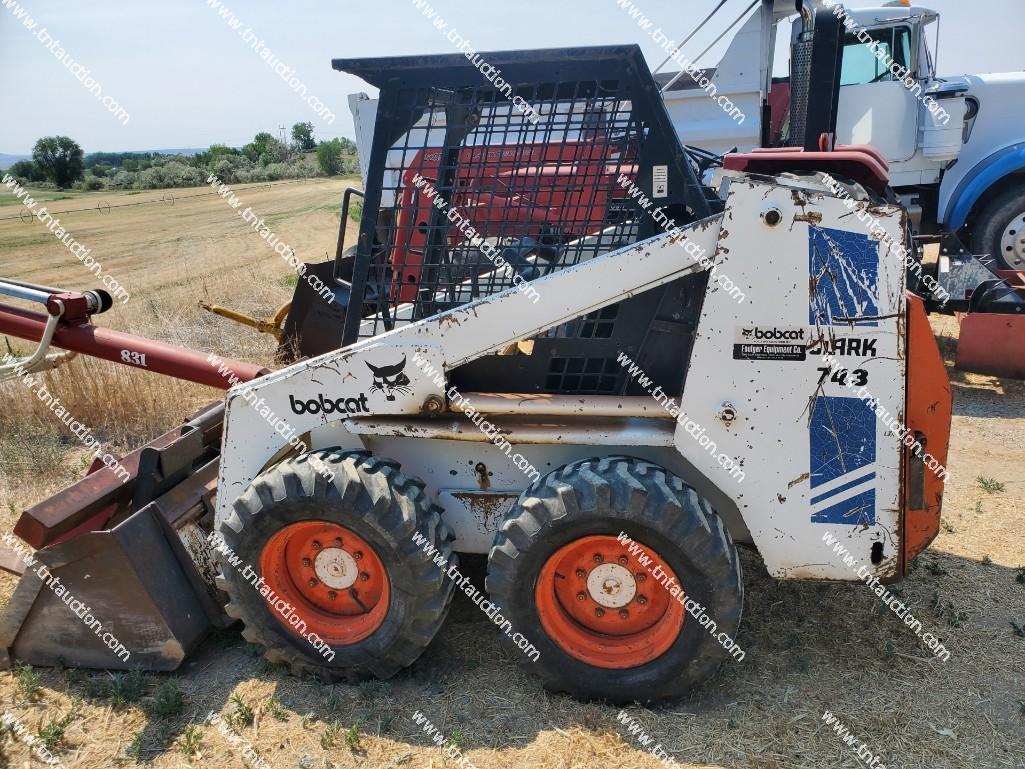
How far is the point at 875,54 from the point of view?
8.10m

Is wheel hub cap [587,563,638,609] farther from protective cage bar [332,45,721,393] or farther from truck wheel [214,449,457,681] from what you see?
protective cage bar [332,45,721,393]

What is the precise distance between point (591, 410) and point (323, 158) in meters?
53.1

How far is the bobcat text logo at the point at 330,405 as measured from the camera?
10.2 feet

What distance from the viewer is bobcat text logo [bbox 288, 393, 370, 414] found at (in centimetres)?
310

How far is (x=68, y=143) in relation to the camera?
156 feet

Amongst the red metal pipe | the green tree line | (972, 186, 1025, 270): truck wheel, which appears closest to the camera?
the red metal pipe

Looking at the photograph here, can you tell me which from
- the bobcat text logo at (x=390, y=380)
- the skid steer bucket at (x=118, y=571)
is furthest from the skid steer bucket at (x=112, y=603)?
the bobcat text logo at (x=390, y=380)

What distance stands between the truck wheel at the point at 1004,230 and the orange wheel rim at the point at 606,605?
265 inches

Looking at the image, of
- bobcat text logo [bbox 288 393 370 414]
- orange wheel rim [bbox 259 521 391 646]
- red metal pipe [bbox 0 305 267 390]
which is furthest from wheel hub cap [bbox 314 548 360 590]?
red metal pipe [bbox 0 305 267 390]

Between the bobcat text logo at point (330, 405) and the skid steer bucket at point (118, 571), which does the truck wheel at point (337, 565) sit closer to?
the bobcat text logo at point (330, 405)

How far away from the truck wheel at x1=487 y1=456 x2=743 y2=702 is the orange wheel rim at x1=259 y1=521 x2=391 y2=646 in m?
0.54

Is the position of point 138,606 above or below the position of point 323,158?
below

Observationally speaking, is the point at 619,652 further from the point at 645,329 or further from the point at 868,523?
the point at 645,329

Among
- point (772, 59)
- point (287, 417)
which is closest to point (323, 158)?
point (772, 59)
